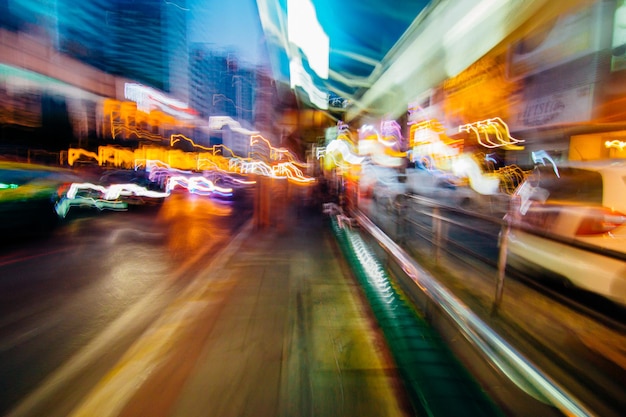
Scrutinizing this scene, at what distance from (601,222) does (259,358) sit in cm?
394

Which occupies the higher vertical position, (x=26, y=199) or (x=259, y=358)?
(x=26, y=199)

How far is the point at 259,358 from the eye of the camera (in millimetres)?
3248

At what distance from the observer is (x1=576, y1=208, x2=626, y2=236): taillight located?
3990 millimetres

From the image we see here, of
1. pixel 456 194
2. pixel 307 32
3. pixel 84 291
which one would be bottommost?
pixel 84 291

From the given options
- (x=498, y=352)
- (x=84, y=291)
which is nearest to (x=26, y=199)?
(x=84, y=291)

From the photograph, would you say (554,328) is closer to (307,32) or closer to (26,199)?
(307,32)

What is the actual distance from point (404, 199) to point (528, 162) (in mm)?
10689

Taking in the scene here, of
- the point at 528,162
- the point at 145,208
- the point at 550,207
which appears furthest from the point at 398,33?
the point at 145,208

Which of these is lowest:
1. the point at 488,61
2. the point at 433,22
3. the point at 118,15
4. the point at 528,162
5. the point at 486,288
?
the point at 486,288

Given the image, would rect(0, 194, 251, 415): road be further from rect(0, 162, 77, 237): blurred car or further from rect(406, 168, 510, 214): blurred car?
rect(406, 168, 510, 214): blurred car

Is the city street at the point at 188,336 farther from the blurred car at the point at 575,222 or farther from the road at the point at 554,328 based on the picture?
the blurred car at the point at 575,222

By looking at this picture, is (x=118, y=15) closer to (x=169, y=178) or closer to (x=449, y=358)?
(x=169, y=178)

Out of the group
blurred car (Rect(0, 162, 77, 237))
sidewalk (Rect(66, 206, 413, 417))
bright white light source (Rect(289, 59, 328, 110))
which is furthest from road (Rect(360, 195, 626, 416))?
blurred car (Rect(0, 162, 77, 237))

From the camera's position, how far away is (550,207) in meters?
4.68
